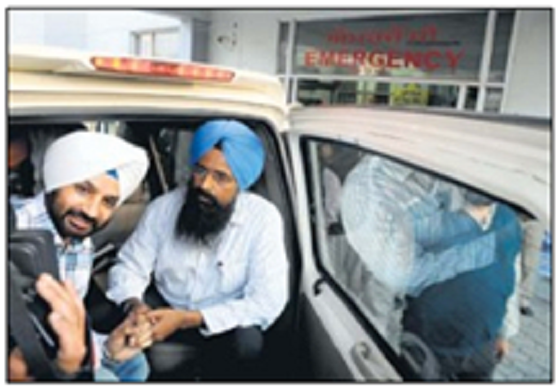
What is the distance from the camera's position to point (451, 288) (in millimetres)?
1173

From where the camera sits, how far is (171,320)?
168 centimetres

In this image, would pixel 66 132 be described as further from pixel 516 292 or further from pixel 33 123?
pixel 516 292

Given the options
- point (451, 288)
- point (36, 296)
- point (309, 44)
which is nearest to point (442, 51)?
point (309, 44)

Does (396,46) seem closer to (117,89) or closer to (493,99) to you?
(493,99)

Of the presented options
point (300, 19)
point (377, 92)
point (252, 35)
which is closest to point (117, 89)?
point (377, 92)

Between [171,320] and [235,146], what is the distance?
Result: 674 mm

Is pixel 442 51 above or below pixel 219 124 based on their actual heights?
above

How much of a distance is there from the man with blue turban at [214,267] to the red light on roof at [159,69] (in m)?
0.26

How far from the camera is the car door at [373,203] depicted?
87cm

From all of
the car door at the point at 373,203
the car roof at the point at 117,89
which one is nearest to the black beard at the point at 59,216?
the car roof at the point at 117,89

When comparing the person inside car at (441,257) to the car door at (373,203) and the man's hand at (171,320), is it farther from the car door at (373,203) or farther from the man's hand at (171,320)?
the man's hand at (171,320)

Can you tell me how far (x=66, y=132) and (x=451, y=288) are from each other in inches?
48.8

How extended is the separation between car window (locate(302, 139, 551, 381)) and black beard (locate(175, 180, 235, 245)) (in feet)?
1.52

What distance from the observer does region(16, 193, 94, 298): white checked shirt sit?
134 centimetres
